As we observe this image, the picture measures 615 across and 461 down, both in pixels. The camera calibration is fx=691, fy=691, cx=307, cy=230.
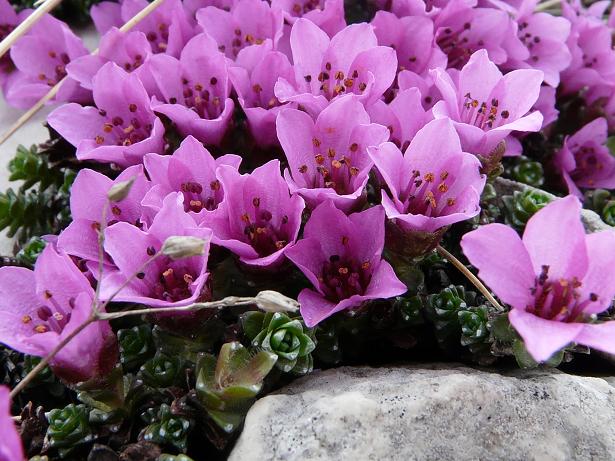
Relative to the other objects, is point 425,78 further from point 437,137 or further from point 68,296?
point 68,296

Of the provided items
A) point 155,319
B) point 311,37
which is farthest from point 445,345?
point 311,37

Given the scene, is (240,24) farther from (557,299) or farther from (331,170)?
(557,299)

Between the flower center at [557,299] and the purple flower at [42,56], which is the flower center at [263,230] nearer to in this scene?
the flower center at [557,299]

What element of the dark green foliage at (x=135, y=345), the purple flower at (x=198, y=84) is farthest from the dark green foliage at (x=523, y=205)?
the dark green foliage at (x=135, y=345)

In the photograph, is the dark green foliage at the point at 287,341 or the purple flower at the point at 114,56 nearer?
the dark green foliage at the point at 287,341

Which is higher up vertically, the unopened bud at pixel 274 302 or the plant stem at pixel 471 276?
the unopened bud at pixel 274 302

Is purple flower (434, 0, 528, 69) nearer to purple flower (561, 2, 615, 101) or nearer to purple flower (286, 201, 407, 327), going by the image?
purple flower (561, 2, 615, 101)
